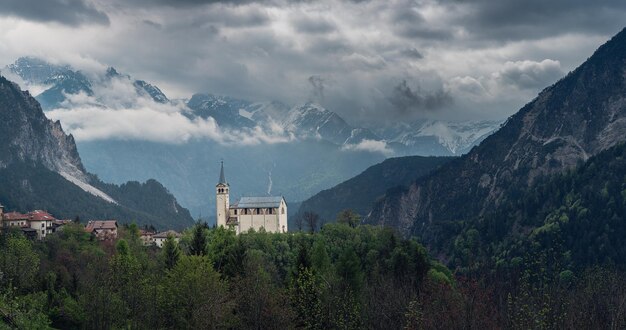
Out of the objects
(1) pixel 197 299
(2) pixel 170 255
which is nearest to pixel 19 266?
(2) pixel 170 255

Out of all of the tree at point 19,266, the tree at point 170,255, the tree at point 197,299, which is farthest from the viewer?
the tree at point 170,255

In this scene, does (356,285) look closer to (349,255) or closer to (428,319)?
(349,255)

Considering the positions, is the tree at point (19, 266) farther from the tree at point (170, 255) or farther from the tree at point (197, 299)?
the tree at point (197, 299)

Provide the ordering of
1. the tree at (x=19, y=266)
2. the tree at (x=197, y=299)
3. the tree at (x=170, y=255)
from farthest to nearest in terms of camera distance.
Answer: the tree at (x=170, y=255), the tree at (x=19, y=266), the tree at (x=197, y=299)

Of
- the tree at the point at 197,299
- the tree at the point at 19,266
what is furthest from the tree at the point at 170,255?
the tree at the point at 197,299

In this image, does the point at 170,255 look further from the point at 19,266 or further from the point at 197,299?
the point at 197,299

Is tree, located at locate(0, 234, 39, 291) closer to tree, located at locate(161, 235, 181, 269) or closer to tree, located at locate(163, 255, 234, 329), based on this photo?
tree, located at locate(161, 235, 181, 269)

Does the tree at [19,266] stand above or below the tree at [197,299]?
above

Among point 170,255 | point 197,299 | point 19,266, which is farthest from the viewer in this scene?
point 170,255

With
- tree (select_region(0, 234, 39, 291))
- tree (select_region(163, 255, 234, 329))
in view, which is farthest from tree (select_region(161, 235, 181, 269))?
tree (select_region(163, 255, 234, 329))

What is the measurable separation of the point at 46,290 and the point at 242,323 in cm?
4328

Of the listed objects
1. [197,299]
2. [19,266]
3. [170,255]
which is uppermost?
[170,255]

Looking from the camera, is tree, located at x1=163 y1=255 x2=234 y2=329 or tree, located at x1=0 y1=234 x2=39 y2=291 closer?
tree, located at x1=163 y1=255 x2=234 y2=329

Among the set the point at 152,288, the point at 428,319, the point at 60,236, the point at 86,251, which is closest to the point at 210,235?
the point at 86,251
